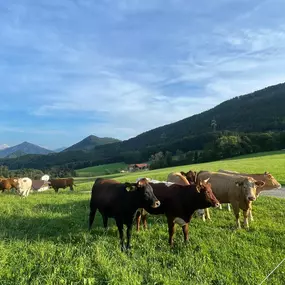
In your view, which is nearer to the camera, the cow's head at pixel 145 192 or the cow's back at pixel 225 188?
the cow's head at pixel 145 192

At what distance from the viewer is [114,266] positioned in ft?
21.4

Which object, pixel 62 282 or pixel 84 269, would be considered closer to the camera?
pixel 62 282

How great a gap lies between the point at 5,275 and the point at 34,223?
484 centimetres

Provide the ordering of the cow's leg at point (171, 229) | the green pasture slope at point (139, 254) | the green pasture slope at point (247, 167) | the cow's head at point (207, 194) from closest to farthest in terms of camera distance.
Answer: the green pasture slope at point (139, 254)
the cow's leg at point (171, 229)
the cow's head at point (207, 194)
the green pasture slope at point (247, 167)

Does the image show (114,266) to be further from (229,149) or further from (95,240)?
(229,149)

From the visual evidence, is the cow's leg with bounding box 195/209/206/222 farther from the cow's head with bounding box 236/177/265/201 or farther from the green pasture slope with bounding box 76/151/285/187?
the green pasture slope with bounding box 76/151/285/187

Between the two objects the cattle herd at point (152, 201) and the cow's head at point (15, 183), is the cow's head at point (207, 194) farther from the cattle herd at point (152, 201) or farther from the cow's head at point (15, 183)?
the cow's head at point (15, 183)

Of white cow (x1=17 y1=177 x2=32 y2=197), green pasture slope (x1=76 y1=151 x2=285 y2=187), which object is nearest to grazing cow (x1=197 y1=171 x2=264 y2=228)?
white cow (x1=17 y1=177 x2=32 y2=197)

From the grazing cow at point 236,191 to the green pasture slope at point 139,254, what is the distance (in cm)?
67

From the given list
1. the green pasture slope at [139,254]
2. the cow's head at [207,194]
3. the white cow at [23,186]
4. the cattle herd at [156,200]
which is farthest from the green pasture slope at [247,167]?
the cow's head at [207,194]

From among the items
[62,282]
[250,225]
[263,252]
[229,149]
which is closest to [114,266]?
[62,282]

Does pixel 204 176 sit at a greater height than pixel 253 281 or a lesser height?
greater

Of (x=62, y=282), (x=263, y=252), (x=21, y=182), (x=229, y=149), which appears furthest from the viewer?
(x=229, y=149)

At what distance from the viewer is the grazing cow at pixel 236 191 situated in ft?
36.3
